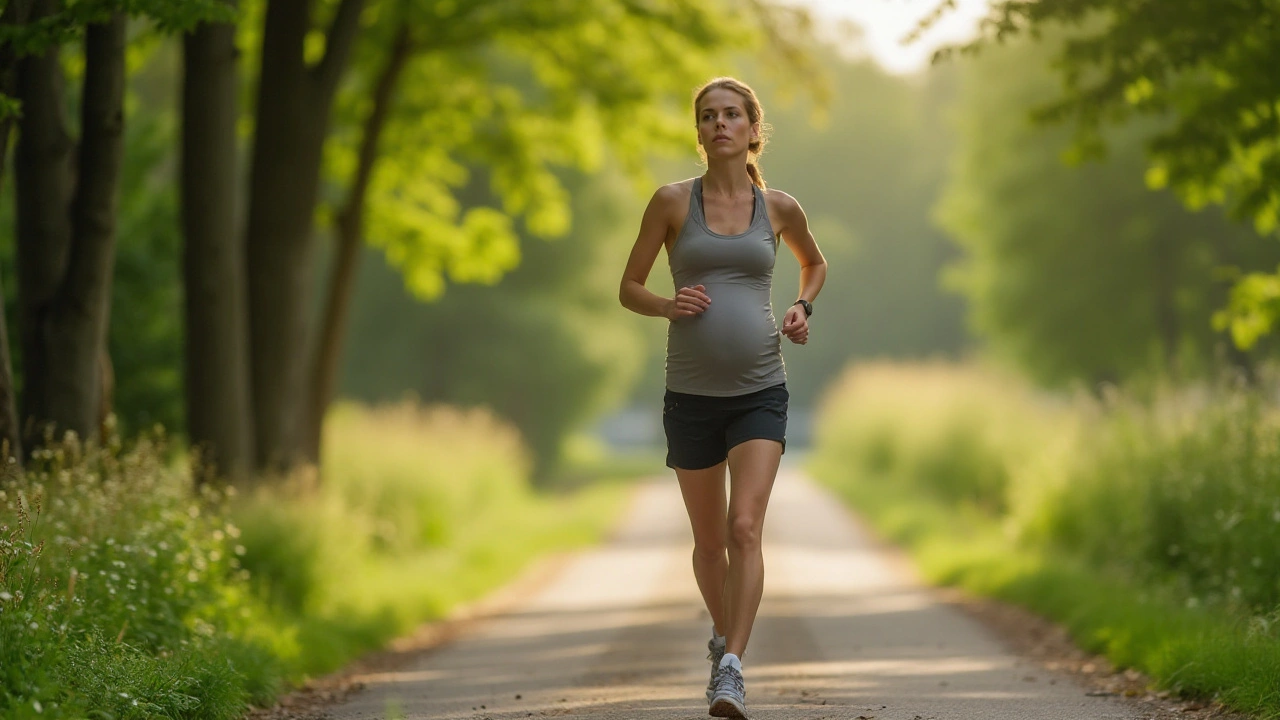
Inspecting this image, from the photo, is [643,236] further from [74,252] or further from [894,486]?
[894,486]

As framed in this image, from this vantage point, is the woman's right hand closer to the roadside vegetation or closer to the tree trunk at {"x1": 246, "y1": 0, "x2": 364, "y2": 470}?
the roadside vegetation

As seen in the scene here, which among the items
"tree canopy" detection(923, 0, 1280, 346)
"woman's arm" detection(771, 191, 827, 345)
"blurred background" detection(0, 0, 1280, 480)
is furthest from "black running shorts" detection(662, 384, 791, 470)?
"tree canopy" detection(923, 0, 1280, 346)

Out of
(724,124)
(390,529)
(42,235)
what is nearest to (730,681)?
(724,124)

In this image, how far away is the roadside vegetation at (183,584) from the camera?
579 centimetres

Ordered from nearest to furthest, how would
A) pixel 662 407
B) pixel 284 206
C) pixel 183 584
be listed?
pixel 183 584 → pixel 284 206 → pixel 662 407

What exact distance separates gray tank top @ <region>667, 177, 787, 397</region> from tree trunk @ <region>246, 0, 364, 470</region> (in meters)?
7.96

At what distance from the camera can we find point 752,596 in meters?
6.30

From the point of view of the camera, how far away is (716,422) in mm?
6391

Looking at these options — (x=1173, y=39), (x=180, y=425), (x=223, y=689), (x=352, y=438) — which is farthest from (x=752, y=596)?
(x=352, y=438)

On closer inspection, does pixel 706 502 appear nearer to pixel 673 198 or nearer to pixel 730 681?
pixel 730 681

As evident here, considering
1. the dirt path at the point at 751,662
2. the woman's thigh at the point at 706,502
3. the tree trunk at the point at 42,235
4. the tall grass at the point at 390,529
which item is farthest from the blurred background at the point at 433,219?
the woman's thigh at the point at 706,502

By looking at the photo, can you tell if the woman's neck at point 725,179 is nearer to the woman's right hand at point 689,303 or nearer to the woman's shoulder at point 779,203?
the woman's shoulder at point 779,203

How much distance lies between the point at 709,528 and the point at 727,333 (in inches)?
34.8

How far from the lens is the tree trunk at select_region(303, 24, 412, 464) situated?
53.9 ft
